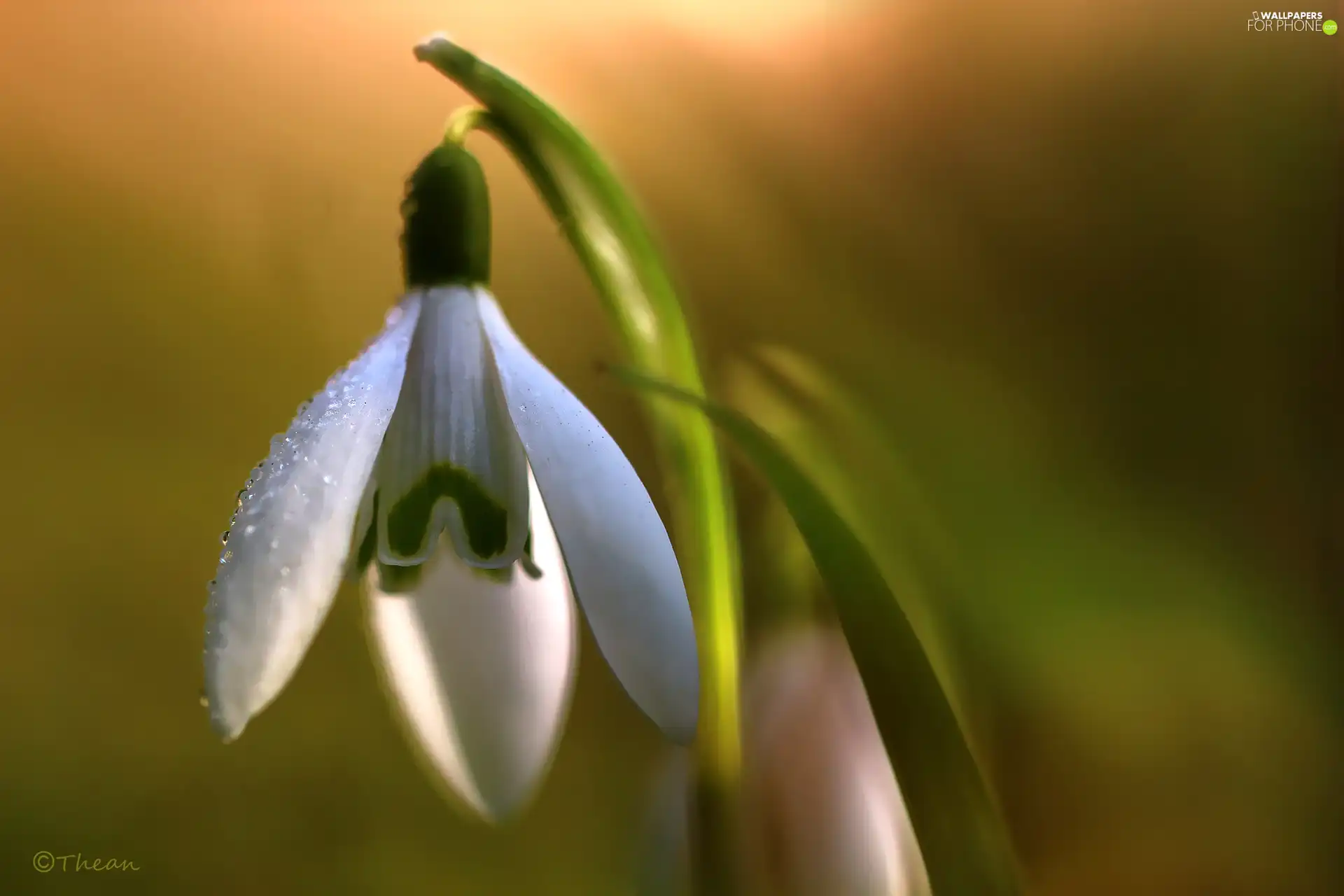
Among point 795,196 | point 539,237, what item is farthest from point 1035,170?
point 539,237

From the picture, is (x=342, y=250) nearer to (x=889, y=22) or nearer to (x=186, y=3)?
Answer: (x=186, y=3)

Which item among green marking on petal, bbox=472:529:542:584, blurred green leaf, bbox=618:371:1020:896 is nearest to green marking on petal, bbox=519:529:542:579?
green marking on petal, bbox=472:529:542:584

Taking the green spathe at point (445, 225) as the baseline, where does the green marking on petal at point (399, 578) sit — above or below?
below

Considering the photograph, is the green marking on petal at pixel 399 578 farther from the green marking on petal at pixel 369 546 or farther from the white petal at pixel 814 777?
the white petal at pixel 814 777

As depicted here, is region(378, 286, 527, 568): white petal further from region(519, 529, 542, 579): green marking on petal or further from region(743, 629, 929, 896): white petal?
region(743, 629, 929, 896): white petal

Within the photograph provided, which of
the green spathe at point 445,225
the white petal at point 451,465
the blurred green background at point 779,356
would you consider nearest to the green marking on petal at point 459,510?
the white petal at point 451,465

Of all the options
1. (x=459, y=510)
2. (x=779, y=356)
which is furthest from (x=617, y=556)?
(x=779, y=356)

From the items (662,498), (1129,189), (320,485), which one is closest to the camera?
(320,485)
